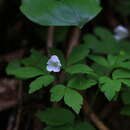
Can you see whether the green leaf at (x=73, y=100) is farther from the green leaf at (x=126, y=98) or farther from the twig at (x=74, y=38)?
the twig at (x=74, y=38)

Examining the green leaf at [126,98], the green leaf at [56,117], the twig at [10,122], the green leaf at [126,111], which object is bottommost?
the twig at [10,122]

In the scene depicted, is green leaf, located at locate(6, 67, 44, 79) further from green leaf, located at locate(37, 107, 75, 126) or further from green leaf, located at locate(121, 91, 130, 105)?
green leaf, located at locate(121, 91, 130, 105)

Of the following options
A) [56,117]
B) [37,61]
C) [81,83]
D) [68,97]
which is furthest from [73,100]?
[37,61]

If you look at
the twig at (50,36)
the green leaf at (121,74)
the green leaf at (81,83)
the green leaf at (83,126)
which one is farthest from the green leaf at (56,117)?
the twig at (50,36)

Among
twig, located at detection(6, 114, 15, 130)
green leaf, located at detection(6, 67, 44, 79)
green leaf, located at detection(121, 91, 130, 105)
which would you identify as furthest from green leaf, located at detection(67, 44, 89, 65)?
twig, located at detection(6, 114, 15, 130)

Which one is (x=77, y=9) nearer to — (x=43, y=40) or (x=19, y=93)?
(x=19, y=93)

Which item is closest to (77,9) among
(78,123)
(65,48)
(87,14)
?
(87,14)
